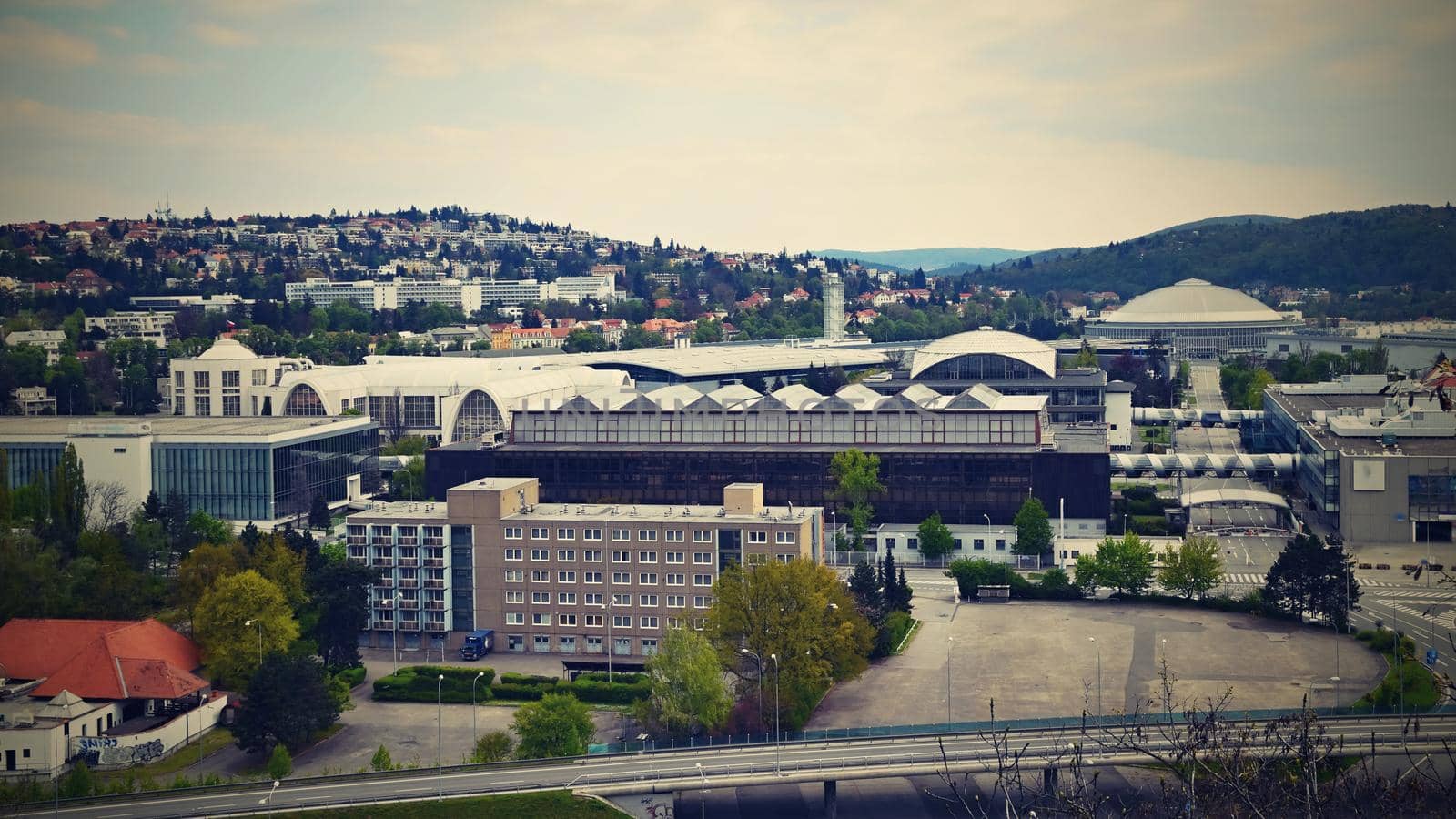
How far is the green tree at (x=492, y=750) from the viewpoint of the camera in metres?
22.2

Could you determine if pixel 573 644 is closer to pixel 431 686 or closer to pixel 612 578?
pixel 612 578

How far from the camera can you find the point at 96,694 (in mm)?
24312

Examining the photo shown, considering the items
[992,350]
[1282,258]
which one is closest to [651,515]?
[992,350]

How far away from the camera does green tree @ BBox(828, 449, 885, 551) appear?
3634 cm

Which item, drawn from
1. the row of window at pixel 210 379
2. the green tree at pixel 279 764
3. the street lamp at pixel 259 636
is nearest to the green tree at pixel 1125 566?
the street lamp at pixel 259 636

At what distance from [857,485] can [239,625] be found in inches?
628

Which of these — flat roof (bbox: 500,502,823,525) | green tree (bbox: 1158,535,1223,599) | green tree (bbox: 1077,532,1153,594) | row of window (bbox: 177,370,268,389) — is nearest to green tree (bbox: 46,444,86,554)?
flat roof (bbox: 500,502,823,525)

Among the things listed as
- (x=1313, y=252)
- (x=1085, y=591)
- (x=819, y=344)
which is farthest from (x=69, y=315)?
(x=1313, y=252)

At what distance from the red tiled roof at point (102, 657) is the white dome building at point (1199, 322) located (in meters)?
74.0

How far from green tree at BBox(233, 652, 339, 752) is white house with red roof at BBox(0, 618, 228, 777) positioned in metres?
1.62

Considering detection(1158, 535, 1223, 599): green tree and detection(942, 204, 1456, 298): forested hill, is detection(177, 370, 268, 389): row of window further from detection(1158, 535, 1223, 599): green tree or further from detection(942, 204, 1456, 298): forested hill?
detection(942, 204, 1456, 298): forested hill

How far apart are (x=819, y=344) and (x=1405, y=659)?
58316mm

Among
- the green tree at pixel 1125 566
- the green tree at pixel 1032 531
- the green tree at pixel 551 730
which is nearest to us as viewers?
the green tree at pixel 551 730

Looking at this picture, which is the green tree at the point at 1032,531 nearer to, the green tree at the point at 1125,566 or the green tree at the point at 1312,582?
the green tree at the point at 1125,566
